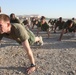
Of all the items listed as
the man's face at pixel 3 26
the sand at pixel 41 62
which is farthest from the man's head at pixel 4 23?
the sand at pixel 41 62

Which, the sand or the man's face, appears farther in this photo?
the sand

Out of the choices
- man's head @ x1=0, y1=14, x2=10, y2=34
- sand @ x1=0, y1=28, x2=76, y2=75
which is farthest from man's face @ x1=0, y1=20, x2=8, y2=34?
sand @ x1=0, y1=28, x2=76, y2=75

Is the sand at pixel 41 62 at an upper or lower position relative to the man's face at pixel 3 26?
lower

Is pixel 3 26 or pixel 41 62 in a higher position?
pixel 3 26

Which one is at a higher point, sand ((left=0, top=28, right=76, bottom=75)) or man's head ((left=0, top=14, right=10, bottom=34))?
man's head ((left=0, top=14, right=10, bottom=34))

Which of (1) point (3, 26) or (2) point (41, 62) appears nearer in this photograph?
(1) point (3, 26)

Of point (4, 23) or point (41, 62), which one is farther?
point (41, 62)

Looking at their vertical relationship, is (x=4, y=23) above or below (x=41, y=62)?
above

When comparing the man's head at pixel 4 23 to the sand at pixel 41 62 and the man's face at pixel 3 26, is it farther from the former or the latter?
the sand at pixel 41 62

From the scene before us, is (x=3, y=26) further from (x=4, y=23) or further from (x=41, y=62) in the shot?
(x=41, y=62)

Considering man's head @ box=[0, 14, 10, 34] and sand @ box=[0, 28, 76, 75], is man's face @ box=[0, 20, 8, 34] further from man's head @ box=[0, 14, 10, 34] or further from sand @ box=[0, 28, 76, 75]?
sand @ box=[0, 28, 76, 75]

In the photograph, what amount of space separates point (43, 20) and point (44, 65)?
587 centimetres

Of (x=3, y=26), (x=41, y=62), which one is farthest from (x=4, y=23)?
(x=41, y=62)

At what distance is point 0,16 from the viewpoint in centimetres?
436
